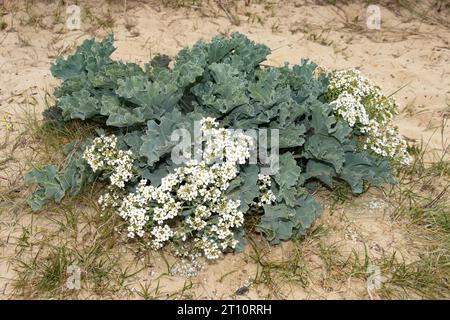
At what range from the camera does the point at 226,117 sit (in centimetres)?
308

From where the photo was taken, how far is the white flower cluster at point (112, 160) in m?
2.89

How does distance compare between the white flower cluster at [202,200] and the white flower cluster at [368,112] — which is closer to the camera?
the white flower cluster at [202,200]

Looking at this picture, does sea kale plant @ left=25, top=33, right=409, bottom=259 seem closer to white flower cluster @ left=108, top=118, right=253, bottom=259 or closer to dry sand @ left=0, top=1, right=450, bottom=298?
white flower cluster @ left=108, top=118, right=253, bottom=259

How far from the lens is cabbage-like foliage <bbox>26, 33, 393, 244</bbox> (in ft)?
9.64

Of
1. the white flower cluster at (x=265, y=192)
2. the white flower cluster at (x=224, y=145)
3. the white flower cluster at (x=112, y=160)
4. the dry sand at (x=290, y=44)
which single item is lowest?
the dry sand at (x=290, y=44)

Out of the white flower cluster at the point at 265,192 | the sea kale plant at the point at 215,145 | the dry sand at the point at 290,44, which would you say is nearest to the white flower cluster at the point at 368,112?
the sea kale plant at the point at 215,145

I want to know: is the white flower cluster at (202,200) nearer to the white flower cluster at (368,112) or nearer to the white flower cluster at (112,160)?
the white flower cluster at (112,160)

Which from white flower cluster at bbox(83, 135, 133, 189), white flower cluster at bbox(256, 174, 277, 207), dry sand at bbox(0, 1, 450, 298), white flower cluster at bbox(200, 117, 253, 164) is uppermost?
white flower cluster at bbox(200, 117, 253, 164)

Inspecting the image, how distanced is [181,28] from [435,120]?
2.37 meters

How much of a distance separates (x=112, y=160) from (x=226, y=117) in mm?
690

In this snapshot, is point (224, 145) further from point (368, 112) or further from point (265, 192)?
point (368, 112)

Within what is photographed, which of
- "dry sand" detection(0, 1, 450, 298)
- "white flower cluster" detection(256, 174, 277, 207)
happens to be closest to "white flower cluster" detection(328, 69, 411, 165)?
"dry sand" detection(0, 1, 450, 298)

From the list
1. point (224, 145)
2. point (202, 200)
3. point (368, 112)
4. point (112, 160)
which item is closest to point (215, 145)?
point (224, 145)

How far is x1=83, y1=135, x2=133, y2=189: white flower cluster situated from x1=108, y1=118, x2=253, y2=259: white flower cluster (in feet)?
0.39
